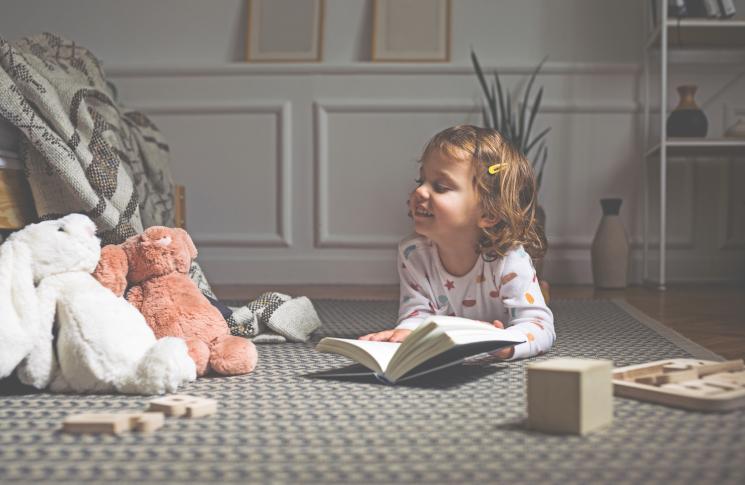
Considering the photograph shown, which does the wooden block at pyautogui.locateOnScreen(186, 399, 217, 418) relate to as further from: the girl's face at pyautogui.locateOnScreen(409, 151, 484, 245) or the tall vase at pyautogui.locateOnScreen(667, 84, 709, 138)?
the tall vase at pyautogui.locateOnScreen(667, 84, 709, 138)

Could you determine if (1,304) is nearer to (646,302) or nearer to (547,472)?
(547,472)

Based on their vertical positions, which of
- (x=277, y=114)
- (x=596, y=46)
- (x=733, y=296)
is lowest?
(x=733, y=296)

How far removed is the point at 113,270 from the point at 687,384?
0.71 meters

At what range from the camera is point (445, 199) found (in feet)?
3.89

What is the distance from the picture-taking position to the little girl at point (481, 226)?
46.8 inches

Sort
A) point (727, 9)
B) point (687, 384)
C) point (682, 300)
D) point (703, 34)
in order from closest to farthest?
point (687, 384) → point (682, 300) → point (727, 9) → point (703, 34)

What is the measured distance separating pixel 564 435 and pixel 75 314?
0.56 meters

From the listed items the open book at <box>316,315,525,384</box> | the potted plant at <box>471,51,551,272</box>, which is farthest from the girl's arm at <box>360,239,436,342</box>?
the potted plant at <box>471,51,551,272</box>

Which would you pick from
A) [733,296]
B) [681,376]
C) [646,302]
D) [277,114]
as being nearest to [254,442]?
[681,376]

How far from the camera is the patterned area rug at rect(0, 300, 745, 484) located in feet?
1.99

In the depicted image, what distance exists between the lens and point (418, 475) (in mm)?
601

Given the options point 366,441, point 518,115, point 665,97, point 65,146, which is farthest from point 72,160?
point 665,97

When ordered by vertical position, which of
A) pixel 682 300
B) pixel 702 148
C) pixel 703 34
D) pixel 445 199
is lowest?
pixel 682 300

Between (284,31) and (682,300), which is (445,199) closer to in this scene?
(682,300)
